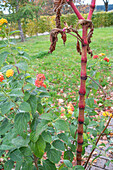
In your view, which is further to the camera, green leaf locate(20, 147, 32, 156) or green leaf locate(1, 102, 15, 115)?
green leaf locate(20, 147, 32, 156)

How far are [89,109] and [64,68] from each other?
12.4 feet

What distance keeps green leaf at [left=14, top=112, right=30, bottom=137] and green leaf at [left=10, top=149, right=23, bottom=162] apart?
0.16 metres

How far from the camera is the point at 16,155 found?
2.86 feet

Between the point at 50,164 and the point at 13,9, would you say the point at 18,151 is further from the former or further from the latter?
the point at 13,9

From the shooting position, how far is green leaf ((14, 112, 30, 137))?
798 millimetres

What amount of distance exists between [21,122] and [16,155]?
21 cm

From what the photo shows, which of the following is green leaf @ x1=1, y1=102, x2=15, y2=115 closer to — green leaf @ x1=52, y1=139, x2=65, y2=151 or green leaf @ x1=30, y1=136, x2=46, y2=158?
green leaf @ x1=30, y1=136, x2=46, y2=158

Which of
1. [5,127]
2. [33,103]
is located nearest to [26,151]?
[5,127]

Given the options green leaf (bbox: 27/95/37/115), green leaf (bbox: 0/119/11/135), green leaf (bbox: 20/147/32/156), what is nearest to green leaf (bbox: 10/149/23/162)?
green leaf (bbox: 20/147/32/156)

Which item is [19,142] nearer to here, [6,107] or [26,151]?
[26,151]

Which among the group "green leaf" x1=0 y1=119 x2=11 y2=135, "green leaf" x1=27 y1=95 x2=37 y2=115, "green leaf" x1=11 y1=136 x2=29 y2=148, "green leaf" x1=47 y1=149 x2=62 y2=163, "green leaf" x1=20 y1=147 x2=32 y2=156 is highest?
"green leaf" x1=27 y1=95 x2=37 y2=115

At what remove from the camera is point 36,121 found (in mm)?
923

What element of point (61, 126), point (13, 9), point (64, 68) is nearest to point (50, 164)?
point (61, 126)

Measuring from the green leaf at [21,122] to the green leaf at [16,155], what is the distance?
0.16 metres
